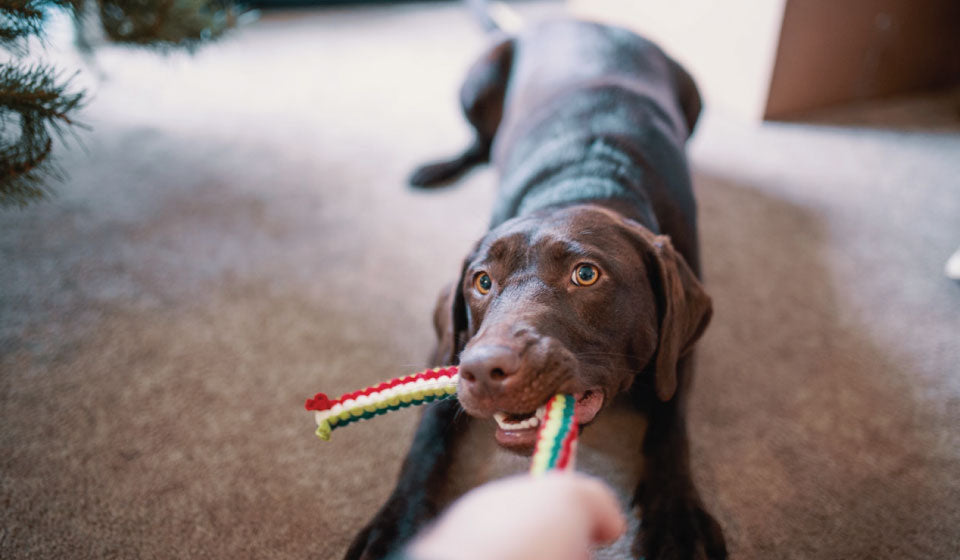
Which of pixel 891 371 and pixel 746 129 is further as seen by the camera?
pixel 746 129

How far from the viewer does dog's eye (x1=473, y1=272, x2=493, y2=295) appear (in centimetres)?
140

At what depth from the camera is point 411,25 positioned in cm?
460

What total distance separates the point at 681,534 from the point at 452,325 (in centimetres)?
68

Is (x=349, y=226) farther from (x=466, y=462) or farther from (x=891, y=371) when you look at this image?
(x=891, y=371)

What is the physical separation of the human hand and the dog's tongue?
520 mm

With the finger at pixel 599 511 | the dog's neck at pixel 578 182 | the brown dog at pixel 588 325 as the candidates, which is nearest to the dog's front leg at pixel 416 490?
the brown dog at pixel 588 325

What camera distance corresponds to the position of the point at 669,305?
4.59 ft

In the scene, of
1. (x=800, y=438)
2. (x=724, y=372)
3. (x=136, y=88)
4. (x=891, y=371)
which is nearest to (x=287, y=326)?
(x=724, y=372)

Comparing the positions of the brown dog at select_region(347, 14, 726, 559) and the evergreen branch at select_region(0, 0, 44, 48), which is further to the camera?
the evergreen branch at select_region(0, 0, 44, 48)

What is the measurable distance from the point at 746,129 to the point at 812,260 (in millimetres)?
1165

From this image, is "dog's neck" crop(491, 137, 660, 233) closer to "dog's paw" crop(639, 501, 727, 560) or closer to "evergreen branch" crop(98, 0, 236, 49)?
"dog's paw" crop(639, 501, 727, 560)

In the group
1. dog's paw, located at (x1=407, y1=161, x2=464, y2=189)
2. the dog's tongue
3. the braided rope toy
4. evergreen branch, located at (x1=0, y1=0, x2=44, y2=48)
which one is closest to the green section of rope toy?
the braided rope toy

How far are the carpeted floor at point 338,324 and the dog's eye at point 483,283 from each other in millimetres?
501

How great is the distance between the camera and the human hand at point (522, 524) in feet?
2.15
